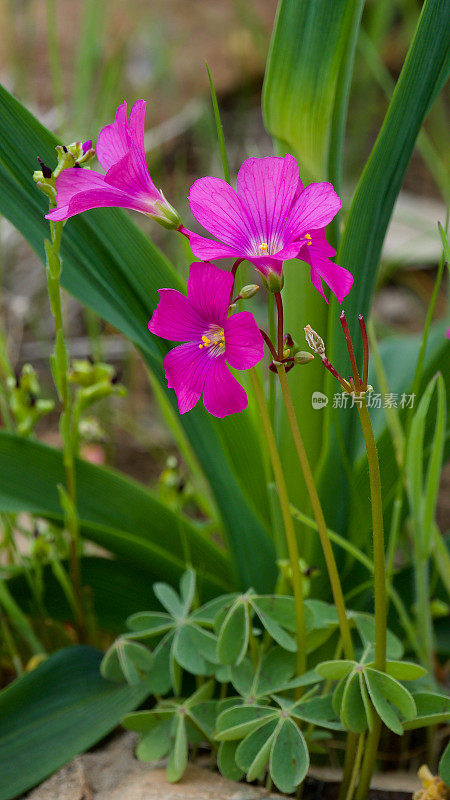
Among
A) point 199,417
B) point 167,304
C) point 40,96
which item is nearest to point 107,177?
point 167,304

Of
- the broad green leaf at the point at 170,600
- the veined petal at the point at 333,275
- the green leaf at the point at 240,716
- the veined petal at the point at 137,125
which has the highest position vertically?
the veined petal at the point at 137,125

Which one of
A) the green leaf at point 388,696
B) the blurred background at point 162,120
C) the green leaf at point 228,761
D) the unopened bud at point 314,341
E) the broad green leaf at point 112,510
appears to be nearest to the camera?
the unopened bud at point 314,341

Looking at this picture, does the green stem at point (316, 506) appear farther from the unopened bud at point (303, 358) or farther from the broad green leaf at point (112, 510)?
the broad green leaf at point (112, 510)

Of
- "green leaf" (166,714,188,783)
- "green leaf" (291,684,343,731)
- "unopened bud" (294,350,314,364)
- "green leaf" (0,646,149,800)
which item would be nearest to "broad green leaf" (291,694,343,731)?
"green leaf" (291,684,343,731)

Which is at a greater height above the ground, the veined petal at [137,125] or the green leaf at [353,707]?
the veined petal at [137,125]

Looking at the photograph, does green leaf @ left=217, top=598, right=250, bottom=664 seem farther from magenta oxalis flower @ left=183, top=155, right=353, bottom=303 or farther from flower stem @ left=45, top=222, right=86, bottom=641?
magenta oxalis flower @ left=183, top=155, right=353, bottom=303

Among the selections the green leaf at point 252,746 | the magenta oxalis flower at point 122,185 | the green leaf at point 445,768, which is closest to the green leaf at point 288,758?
the green leaf at point 252,746

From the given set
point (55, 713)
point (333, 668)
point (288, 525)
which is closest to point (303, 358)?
point (288, 525)

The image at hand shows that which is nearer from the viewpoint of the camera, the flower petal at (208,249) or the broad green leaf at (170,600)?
the flower petal at (208,249)

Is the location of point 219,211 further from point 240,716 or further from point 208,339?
point 240,716
